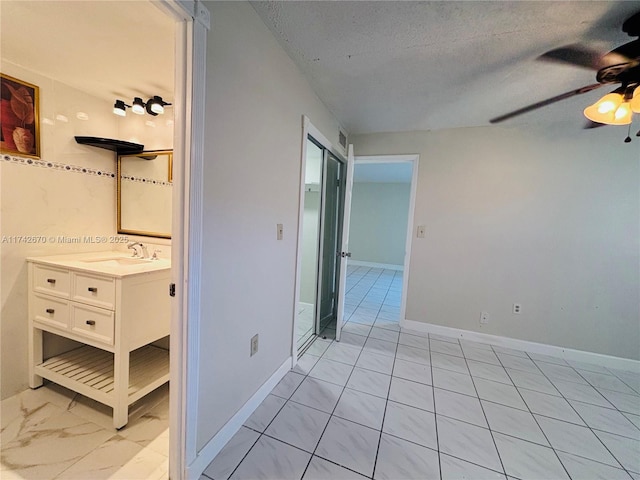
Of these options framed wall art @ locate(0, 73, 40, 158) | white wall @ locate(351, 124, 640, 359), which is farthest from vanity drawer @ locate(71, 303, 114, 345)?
white wall @ locate(351, 124, 640, 359)

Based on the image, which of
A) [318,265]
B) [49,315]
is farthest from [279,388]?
Answer: [49,315]

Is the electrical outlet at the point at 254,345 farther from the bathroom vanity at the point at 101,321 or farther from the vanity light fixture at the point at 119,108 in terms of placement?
the vanity light fixture at the point at 119,108

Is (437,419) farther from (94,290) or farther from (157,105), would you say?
(157,105)

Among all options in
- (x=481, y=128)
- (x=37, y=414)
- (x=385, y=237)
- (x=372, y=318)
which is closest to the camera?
(x=37, y=414)

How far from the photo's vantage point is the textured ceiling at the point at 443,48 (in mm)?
1242

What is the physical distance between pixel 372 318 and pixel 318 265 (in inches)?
47.4

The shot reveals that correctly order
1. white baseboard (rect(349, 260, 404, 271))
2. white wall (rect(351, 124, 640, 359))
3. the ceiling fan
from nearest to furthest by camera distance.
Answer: the ceiling fan, white wall (rect(351, 124, 640, 359)), white baseboard (rect(349, 260, 404, 271))

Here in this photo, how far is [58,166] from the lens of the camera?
1854 mm

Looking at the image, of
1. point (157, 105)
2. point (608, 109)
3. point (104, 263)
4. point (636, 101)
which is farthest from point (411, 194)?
point (104, 263)

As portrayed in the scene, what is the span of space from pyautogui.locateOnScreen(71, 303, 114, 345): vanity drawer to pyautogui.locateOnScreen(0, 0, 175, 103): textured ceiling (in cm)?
145

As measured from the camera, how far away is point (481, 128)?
→ 2.71m

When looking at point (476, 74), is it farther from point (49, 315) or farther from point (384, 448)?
point (49, 315)

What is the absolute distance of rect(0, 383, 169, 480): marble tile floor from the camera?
4.12 ft

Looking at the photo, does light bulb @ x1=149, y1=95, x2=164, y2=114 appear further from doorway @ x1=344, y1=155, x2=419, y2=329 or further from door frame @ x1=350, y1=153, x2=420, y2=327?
doorway @ x1=344, y1=155, x2=419, y2=329
